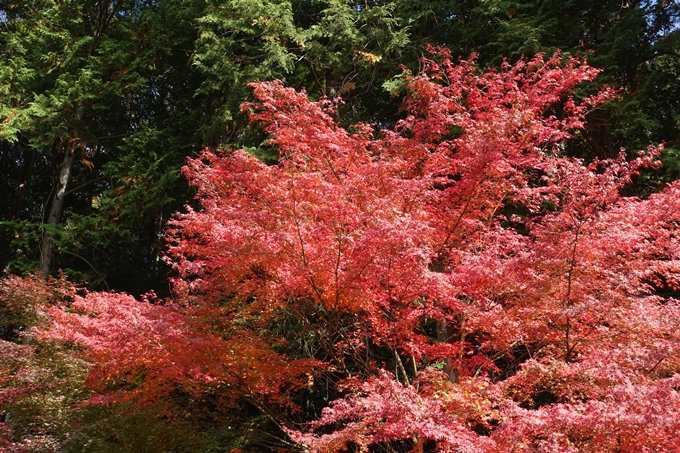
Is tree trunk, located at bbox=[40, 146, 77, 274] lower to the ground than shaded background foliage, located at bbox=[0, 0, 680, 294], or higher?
lower

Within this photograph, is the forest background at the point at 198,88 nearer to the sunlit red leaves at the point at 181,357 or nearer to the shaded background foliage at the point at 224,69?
the shaded background foliage at the point at 224,69

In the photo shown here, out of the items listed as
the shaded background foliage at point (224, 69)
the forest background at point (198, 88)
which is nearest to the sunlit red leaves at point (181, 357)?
the forest background at point (198, 88)

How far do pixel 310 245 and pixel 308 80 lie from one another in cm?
848

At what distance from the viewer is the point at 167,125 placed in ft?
51.4

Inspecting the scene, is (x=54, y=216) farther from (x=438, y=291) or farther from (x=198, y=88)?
(x=438, y=291)

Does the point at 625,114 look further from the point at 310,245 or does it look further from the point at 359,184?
the point at 310,245

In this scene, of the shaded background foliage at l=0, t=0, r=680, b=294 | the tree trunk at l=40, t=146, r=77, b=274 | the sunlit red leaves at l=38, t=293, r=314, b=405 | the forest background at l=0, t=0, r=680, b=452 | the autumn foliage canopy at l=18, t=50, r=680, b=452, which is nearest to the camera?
the autumn foliage canopy at l=18, t=50, r=680, b=452

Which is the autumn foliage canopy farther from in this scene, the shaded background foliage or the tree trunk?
the tree trunk

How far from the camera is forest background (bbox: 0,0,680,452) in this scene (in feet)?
26.1

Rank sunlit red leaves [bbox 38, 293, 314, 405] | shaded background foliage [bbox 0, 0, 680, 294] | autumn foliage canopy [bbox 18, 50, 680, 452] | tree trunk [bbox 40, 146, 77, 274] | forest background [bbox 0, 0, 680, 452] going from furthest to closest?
tree trunk [bbox 40, 146, 77, 274] → shaded background foliage [bbox 0, 0, 680, 294] → forest background [bbox 0, 0, 680, 452] → sunlit red leaves [bbox 38, 293, 314, 405] → autumn foliage canopy [bbox 18, 50, 680, 452]

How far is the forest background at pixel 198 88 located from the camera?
796cm

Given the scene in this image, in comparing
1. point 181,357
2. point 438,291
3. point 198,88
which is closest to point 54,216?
point 198,88

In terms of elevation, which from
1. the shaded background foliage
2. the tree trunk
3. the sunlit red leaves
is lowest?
the sunlit red leaves

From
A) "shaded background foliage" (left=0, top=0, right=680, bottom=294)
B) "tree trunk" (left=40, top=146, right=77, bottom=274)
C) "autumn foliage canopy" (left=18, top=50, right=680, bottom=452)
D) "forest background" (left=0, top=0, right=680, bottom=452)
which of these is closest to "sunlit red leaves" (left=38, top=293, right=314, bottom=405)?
"autumn foliage canopy" (left=18, top=50, right=680, bottom=452)
